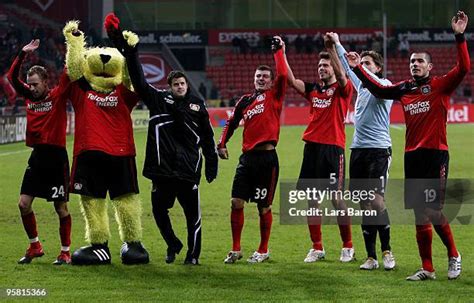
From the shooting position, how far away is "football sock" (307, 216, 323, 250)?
34.9 feet

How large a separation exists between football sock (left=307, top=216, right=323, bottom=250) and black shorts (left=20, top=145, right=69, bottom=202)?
262 centimetres

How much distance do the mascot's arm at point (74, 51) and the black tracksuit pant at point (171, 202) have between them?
54.5 inches

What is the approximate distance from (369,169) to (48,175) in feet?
10.8

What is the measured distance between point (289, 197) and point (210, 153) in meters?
4.84

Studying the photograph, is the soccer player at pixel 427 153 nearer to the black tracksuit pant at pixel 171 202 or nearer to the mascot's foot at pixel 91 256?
the black tracksuit pant at pixel 171 202

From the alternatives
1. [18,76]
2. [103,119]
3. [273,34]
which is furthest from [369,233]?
[273,34]

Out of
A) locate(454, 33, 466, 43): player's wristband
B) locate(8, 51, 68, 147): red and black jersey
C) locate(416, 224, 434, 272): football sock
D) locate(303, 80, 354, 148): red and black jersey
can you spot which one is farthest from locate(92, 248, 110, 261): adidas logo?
locate(454, 33, 466, 43): player's wristband

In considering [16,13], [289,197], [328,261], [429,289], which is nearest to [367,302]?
[429,289]

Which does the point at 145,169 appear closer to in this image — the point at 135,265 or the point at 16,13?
the point at 135,265

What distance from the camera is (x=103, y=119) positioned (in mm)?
9953

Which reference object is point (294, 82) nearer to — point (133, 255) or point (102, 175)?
point (102, 175)

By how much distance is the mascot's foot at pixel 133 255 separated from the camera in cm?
1002

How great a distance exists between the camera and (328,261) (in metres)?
10.5

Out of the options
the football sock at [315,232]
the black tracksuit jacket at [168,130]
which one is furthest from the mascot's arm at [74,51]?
the football sock at [315,232]
